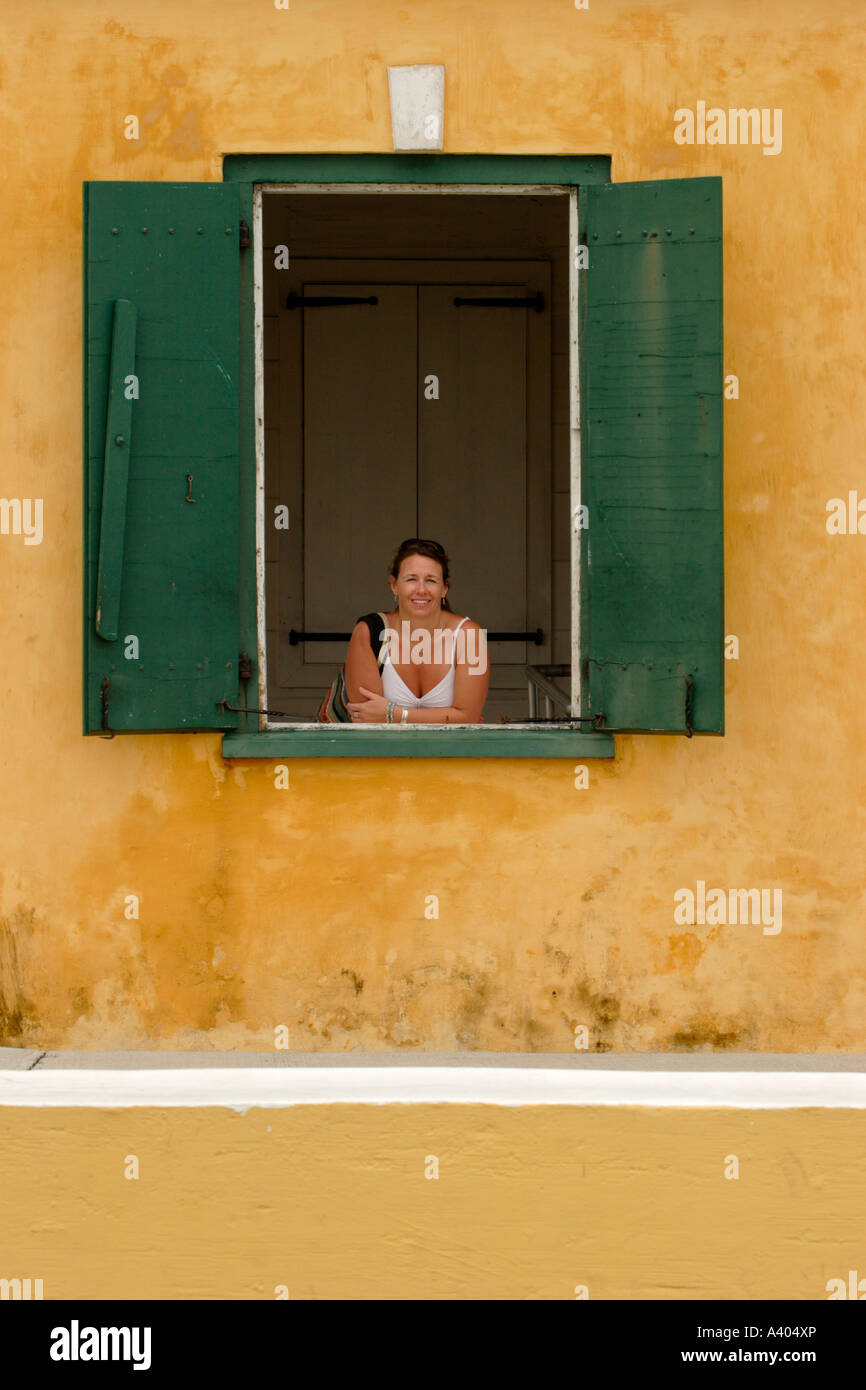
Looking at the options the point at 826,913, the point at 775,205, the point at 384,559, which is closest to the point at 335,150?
the point at 775,205

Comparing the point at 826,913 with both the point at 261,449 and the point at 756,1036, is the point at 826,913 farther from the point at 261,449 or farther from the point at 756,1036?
the point at 261,449

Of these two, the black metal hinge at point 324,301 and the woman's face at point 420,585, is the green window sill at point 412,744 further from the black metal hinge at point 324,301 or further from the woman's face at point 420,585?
the black metal hinge at point 324,301

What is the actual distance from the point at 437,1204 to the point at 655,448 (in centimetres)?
206

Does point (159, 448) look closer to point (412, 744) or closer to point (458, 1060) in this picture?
point (412, 744)

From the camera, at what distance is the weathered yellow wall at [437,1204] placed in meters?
3.63

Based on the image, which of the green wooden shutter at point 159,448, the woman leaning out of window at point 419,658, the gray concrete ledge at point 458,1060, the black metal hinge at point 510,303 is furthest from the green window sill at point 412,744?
the black metal hinge at point 510,303

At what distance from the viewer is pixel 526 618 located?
7.05m

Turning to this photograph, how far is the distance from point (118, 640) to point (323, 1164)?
1.47 m

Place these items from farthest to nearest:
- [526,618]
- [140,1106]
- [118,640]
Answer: [526,618], [118,640], [140,1106]

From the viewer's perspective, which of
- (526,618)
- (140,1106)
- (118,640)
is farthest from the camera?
(526,618)

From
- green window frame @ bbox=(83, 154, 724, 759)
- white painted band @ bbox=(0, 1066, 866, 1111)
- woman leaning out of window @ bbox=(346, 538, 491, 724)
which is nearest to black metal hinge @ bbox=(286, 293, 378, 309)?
woman leaning out of window @ bbox=(346, 538, 491, 724)

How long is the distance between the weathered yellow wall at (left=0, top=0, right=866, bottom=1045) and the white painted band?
30cm

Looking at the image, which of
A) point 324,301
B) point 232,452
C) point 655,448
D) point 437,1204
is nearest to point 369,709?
point 232,452

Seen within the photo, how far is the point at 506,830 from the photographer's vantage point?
4.12 metres
